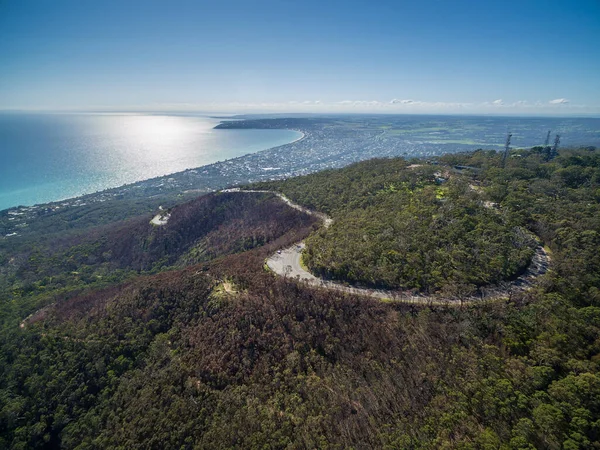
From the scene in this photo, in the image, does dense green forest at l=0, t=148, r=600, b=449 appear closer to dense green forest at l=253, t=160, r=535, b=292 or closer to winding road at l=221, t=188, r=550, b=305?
dense green forest at l=253, t=160, r=535, b=292

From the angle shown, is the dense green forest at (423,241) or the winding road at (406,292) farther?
the dense green forest at (423,241)

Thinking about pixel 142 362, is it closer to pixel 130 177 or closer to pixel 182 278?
pixel 182 278

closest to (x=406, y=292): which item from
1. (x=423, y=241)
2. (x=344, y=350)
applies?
(x=423, y=241)

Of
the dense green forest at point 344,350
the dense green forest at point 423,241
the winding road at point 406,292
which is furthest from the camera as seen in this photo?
the dense green forest at point 423,241

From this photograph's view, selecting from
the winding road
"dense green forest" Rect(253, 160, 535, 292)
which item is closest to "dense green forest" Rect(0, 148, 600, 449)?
"dense green forest" Rect(253, 160, 535, 292)

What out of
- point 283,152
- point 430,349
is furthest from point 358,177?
point 283,152

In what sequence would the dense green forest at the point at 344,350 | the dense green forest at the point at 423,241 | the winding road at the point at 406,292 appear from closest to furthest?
1. the dense green forest at the point at 344,350
2. the winding road at the point at 406,292
3. the dense green forest at the point at 423,241

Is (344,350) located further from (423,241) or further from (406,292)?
(423,241)

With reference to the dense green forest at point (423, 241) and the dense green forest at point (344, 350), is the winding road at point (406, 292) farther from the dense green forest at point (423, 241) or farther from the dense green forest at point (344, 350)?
the dense green forest at point (344, 350)

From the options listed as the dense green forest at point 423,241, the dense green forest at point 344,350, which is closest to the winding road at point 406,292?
the dense green forest at point 423,241
